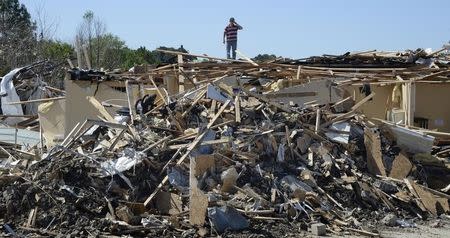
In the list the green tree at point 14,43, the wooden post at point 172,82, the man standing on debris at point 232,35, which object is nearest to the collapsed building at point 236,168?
the wooden post at point 172,82

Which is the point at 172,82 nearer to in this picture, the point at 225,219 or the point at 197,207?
the point at 197,207

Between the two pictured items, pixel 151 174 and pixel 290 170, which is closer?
pixel 151 174

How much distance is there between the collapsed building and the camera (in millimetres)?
8117

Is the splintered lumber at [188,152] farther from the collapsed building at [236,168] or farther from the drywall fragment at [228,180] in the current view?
the drywall fragment at [228,180]

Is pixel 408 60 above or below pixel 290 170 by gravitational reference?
above

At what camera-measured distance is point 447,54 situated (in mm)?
16844

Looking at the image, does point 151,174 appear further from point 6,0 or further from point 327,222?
point 6,0

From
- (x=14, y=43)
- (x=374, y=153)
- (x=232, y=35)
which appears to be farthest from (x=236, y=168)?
(x=14, y=43)

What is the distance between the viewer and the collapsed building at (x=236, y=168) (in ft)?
26.6

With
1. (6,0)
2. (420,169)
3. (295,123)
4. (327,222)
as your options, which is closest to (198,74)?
(295,123)

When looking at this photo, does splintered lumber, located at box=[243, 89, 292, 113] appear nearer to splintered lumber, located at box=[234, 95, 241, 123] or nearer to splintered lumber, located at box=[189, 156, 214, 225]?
splintered lumber, located at box=[234, 95, 241, 123]

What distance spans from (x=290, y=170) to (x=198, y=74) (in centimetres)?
592

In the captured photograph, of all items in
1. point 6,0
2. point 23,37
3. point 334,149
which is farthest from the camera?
point 6,0

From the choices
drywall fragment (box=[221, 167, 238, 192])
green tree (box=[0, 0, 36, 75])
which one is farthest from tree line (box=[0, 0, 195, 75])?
drywall fragment (box=[221, 167, 238, 192])
